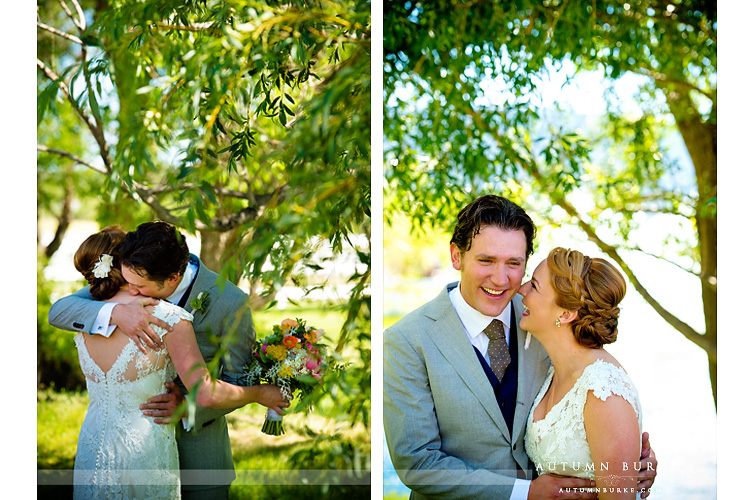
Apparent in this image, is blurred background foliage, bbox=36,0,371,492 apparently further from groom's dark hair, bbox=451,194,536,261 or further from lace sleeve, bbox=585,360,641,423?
lace sleeve, bbox=585,360,641,423

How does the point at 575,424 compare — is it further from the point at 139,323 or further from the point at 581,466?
the point at 139,323

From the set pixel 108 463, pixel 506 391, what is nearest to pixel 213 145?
pixel 108 463

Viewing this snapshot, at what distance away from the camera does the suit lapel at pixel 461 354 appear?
2.86 metres

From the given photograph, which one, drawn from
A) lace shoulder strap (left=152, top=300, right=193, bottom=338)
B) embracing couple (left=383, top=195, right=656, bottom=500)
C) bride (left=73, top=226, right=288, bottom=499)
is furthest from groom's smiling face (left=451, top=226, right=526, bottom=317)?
lace shoulder strap (left=152, top=300, right=193, bottom=338)

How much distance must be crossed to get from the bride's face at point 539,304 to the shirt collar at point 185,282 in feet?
4.61

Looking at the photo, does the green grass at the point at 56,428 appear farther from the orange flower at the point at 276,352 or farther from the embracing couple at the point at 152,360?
the orange flower at the point at 276,352

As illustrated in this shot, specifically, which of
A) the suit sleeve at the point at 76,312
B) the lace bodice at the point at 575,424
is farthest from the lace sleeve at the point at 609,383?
the suit sleeve at the point at 76,312

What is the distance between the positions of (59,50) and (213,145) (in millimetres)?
873

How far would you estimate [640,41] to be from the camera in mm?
3502

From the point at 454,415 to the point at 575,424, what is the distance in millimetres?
485

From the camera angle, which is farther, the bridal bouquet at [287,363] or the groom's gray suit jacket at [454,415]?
the bridal bouquet at [287,363]

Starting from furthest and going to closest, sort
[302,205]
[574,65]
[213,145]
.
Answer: [574,65] < [213,145] < [302,205]
